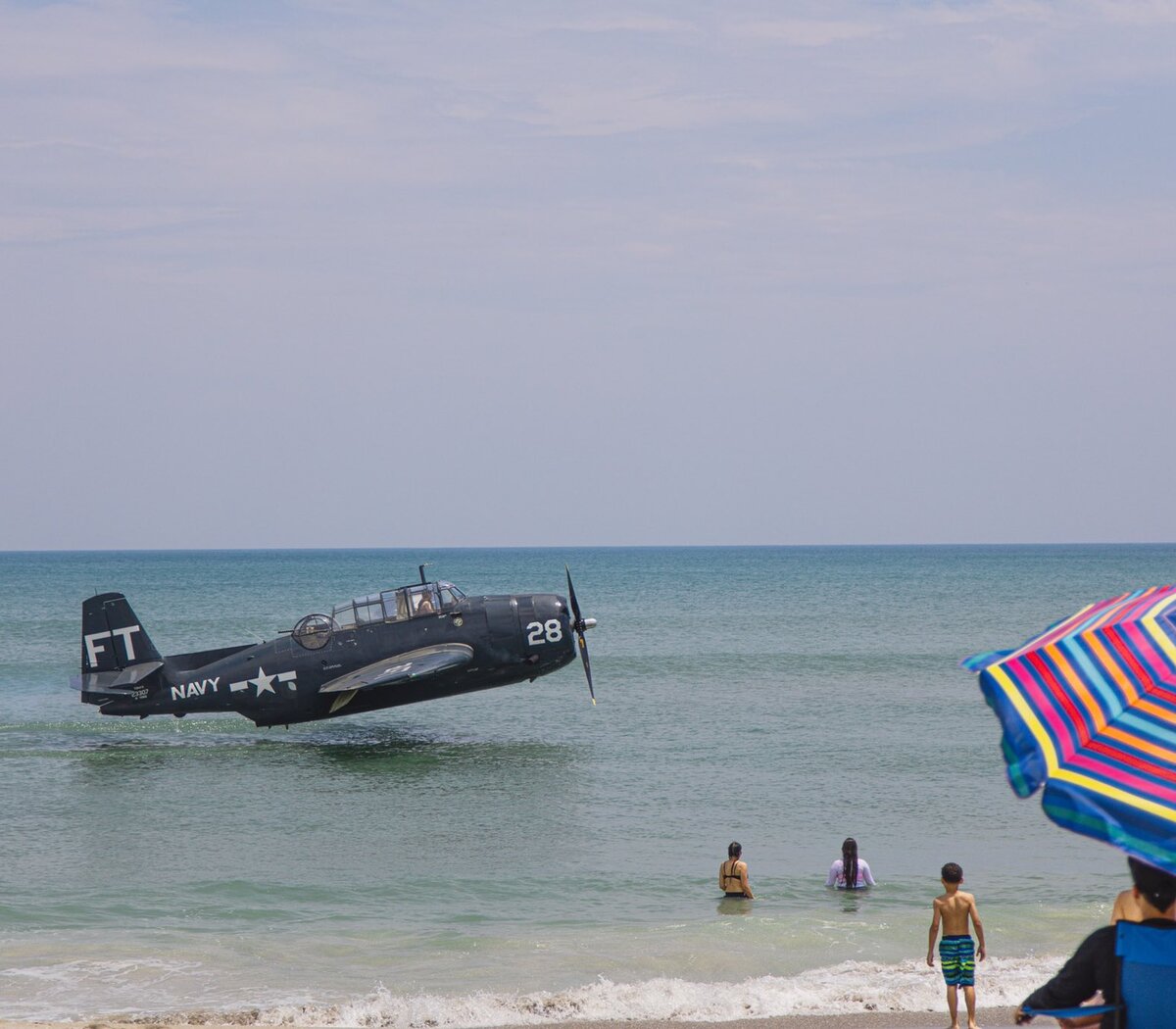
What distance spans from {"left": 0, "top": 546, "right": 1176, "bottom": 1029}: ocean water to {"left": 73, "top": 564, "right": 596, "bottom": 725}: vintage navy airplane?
141 cm

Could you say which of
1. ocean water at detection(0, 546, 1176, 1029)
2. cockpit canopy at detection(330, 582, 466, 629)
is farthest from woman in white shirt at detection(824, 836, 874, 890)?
cockpit canopy at detection(330, 582, 466, 629)

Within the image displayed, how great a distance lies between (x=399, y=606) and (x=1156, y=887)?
83.1 ft

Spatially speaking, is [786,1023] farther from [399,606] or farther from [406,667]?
[399,606]

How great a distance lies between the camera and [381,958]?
14.4 metres

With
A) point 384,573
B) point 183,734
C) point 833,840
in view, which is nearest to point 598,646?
point 183,734

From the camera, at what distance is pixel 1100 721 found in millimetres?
5059

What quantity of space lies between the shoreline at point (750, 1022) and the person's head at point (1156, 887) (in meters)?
6.84

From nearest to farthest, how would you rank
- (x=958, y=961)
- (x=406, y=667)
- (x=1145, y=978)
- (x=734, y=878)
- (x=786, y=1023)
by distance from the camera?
(x=1145, y=978)
(x=958, y=961)
(x=786, y=1023)
(x=734, y=878)
(x=406, y=667)

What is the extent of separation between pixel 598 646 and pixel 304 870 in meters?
39.4

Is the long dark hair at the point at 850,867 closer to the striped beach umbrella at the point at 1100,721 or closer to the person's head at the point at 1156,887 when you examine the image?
the striped beach umbrella at the point at 1100,721

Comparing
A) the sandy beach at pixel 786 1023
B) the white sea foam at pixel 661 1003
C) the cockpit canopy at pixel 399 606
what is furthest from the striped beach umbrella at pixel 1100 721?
the cockpit canopy at pixel 399 606

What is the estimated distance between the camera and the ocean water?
13.3 meters

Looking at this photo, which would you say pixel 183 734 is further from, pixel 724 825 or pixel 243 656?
pixel 724 825

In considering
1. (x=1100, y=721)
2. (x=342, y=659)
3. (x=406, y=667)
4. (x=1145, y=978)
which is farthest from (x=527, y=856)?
(x=1100, y=721)
